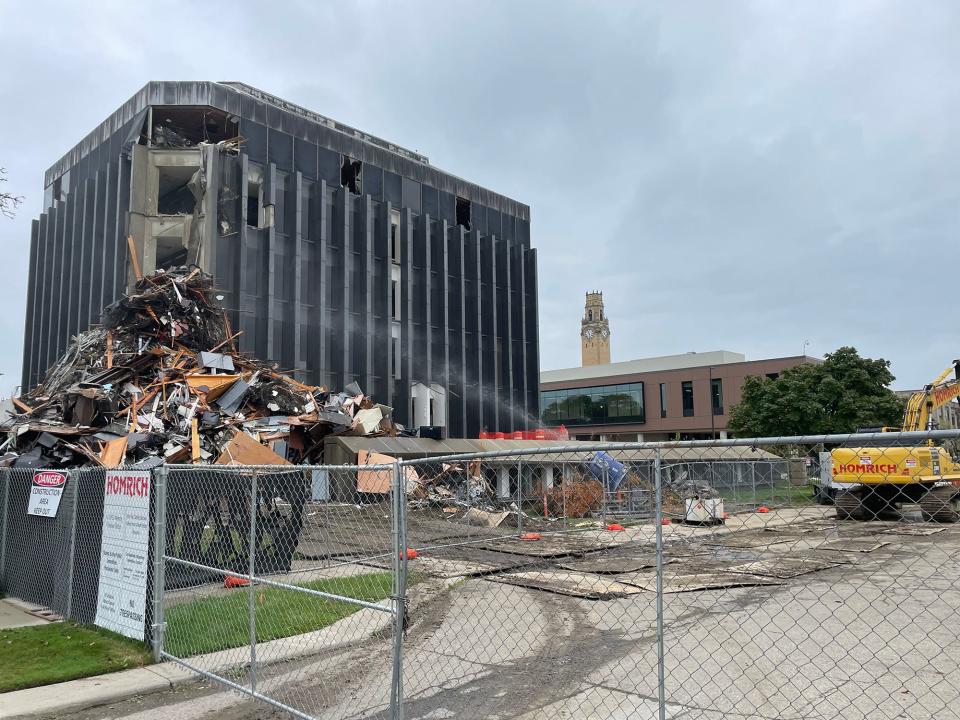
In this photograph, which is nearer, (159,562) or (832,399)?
(159,562)

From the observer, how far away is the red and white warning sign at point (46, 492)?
9.92m

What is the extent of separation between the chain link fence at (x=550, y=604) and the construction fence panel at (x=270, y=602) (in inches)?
1.4

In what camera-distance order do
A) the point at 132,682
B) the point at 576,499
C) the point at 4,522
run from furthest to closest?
the point at 576,499 < the point at 4,522 < the point at 132,682

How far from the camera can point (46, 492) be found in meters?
10.2

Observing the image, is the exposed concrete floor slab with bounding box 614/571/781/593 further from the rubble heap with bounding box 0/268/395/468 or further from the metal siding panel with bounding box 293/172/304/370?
the metal siding panel with bounding box 293/172/304/370

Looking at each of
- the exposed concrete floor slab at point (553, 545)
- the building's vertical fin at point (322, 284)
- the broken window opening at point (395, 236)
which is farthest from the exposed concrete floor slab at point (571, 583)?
the broken window opening at point (395, 236)

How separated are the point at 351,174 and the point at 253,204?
694 centimetres

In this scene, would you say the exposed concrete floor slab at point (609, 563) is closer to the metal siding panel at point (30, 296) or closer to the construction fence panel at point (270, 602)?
the construction fence panel at point (270, 602)

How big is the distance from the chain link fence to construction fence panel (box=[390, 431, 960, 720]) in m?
0.04

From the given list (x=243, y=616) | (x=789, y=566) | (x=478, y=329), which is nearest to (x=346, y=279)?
(x=478, y=329)

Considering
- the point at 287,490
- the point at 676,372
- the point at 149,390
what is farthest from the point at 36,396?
the point at 676,372

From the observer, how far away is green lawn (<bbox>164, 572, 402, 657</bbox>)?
7.90 meters

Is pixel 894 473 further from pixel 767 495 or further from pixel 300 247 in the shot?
pixel 300 247

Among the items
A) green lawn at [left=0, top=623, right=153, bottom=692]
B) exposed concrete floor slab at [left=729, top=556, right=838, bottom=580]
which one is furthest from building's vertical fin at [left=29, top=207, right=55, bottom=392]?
exposed concrete floor slab at [left=729, top=556, right=838, bottom=580]
